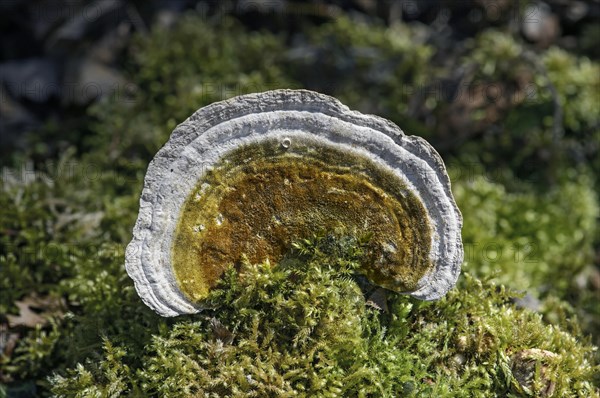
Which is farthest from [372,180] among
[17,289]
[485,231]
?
[17,289]

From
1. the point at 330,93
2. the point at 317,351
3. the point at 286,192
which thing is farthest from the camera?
the point at 330,93

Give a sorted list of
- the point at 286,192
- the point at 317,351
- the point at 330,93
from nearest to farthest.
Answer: the point at 286,192
the point at 317,351
the point at 330,93

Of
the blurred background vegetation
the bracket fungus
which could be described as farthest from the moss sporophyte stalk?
the blurred background vegetation

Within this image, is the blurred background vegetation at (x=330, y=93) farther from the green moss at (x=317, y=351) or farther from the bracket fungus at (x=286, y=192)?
the bracket fungus at (x=286, y=192)

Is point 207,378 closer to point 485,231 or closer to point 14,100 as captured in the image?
point 485,231

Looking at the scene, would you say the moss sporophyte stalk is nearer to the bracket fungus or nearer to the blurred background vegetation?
the bracket fungus

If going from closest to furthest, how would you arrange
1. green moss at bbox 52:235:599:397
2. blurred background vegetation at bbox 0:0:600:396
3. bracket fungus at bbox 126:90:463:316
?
bracket fungus at bbox 126:90:463:316 < green moss at bbox 52:235:599:397 < blurred background vegetation at bbox 0:0:600:396

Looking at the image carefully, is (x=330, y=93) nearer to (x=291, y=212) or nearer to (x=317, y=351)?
(x=291, y=212)

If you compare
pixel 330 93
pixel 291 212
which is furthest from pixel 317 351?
pixel 330 93
